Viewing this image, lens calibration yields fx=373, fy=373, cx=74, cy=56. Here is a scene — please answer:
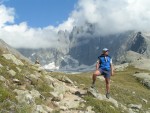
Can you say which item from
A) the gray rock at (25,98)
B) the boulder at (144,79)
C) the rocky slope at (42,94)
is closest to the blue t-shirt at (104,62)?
the rocky slope at (42,94)

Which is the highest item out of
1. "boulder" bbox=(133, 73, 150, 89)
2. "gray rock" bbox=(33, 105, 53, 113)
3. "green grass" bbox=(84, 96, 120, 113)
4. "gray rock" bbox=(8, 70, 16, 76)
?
"gray rock" bbox=(8, 70, 16, 76)

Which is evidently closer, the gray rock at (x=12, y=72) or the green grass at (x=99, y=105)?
the green grass at (x=99, y=105)

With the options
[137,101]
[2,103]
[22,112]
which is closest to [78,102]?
[2,103]

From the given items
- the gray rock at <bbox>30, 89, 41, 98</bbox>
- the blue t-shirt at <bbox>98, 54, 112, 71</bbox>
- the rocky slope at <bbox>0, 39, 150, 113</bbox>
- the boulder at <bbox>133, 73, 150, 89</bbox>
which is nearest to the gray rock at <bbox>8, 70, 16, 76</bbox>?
the rocky slope at <bbox>0, 39, 150, 113</bbox>

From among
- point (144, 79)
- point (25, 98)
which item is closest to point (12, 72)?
point (25, 98)

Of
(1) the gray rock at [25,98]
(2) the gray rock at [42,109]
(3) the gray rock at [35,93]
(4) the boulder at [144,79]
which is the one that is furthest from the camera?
(4) the boulder at [144,79]

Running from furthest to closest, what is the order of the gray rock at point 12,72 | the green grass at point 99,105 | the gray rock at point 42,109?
the gray rock at point 12,72, the green grass at point 99,105, the gray rock at point 42,109

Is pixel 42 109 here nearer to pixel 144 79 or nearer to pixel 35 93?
pixel 35 93

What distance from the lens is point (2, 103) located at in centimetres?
1933

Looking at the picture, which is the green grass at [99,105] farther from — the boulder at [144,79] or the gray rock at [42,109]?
the boulder at [144,79]

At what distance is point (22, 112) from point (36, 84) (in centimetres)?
1082

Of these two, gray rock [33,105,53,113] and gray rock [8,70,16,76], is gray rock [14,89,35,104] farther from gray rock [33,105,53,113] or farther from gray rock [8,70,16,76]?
gray rock [8,70,16,76]

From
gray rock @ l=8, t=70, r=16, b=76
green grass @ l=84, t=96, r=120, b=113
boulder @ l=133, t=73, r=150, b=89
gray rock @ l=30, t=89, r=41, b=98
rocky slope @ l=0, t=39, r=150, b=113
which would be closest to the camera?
rocky slope @ l=0, t=39, r=150, b=113

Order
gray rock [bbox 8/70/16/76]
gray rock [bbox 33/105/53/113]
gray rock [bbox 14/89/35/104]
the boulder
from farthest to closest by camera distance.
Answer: the boulder
gray rock [bbox 8/70/16/76]
gray rock [bbox 14/89/35/104]
gray rock [bbox 33/105/53/113]
